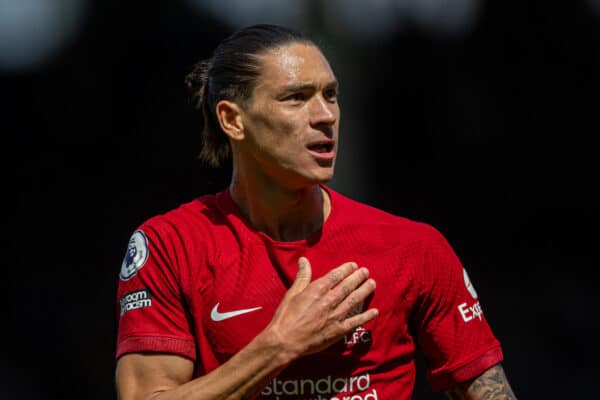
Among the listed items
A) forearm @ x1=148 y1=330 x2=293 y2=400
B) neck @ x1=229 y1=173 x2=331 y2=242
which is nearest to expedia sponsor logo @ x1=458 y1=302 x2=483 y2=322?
neck @ x1=229 y1=173 x2=331 y2=242

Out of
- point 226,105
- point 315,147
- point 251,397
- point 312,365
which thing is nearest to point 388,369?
point 312,365

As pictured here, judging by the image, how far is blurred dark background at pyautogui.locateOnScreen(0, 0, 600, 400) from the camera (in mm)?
5211

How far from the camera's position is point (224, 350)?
8.98 ft

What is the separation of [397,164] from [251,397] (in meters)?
2.97

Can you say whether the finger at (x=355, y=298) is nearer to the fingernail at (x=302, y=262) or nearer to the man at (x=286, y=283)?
the man at (x=286, y=283)

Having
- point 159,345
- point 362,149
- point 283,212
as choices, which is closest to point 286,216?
A: point 283,212

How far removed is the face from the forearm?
530mm

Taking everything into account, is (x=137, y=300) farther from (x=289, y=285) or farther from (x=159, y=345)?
(x=289, y=285)

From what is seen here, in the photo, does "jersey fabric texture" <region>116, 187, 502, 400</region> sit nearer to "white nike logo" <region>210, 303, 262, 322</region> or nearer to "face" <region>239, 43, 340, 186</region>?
"white nike logo" <region>210, 303, 262, 322</region>

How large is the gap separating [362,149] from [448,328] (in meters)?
2.69

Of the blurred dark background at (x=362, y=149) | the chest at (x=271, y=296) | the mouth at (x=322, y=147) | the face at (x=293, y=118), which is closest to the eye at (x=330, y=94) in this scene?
the face at (x=293, y=118)

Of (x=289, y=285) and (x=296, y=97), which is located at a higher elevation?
(x=296, y=97)

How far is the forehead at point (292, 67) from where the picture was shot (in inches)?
113

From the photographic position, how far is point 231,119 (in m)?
2.99
